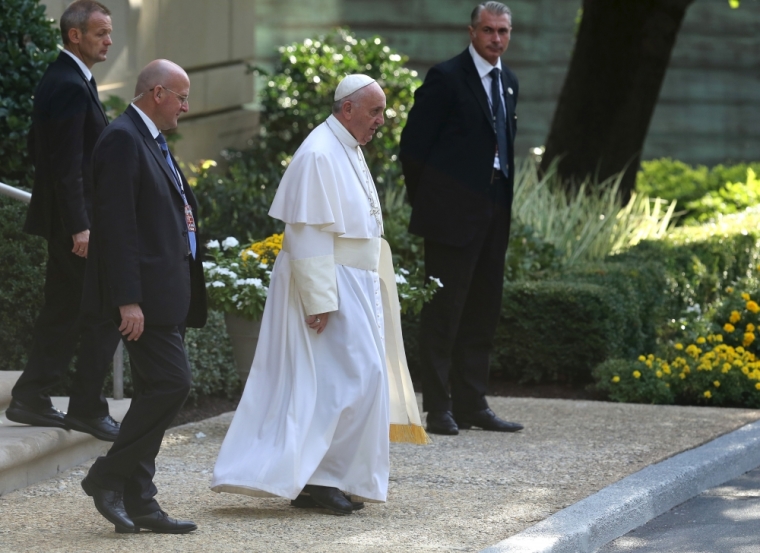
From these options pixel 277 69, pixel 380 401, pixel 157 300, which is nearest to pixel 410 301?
pixel 380 401

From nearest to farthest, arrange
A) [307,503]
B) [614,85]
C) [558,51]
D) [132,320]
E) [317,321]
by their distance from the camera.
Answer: [132,320], [317,321], [307,503], [614,85], [558,51]

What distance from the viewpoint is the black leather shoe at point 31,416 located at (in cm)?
568

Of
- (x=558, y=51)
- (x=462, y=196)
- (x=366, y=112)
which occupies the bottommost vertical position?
(x=462, y=196)

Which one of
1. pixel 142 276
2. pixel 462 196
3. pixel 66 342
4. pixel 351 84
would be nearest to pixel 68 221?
pixel 66 342

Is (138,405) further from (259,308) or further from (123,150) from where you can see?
(259,308)

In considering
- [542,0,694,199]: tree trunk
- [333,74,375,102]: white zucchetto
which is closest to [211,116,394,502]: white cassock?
[333,74,375,102]: white zucchetto

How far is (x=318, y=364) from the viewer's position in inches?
195

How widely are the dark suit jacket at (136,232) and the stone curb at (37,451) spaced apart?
1.08 m

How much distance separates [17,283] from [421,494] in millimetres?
2741

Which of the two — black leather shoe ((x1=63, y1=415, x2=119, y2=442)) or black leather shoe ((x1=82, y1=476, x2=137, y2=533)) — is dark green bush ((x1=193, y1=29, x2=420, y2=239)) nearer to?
black leather shoe ((x1=63, y1=415, x2=119, y2=442))

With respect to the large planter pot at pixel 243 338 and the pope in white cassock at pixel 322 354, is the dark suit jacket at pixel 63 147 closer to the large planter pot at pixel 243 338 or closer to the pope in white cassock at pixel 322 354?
the pope in white cassock at pixel 322 354

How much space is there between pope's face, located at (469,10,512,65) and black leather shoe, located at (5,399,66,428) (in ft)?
9.45

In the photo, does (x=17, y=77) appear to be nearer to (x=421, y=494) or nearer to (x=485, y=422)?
(x=485, y=422)

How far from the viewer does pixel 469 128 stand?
665 centimetres
